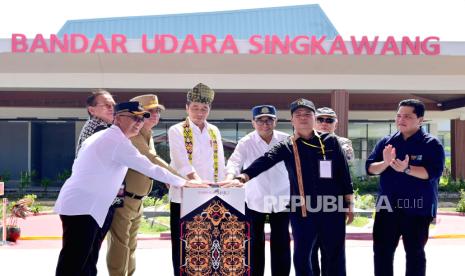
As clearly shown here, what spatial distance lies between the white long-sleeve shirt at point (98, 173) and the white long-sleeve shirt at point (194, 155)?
81 cm

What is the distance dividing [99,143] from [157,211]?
8870 mm

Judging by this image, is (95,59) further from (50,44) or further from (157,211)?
(157,211)

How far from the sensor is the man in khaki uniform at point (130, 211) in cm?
536

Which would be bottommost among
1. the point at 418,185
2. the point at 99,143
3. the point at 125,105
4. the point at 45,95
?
the point at 418,185

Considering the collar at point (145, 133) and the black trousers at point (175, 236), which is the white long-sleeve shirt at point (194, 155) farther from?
the collar at point (145, 133)

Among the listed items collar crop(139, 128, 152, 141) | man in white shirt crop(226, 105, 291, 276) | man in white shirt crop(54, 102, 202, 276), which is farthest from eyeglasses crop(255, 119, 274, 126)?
man in white shirt crop(54, 102, 202, 276)

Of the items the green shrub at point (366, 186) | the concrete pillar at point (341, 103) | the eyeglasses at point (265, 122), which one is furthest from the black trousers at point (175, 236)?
the green shrub at point (366, 186)

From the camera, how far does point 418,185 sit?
203 inches

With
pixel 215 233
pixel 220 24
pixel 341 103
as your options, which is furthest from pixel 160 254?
pixel 220 24

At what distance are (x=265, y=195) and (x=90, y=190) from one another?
187 cm

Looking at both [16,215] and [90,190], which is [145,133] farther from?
[16,215]

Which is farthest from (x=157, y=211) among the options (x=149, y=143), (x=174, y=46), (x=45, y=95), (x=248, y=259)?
(x=45, y=95)

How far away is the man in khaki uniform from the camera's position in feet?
17.6

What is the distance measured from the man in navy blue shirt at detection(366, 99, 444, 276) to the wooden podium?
1391 mm
